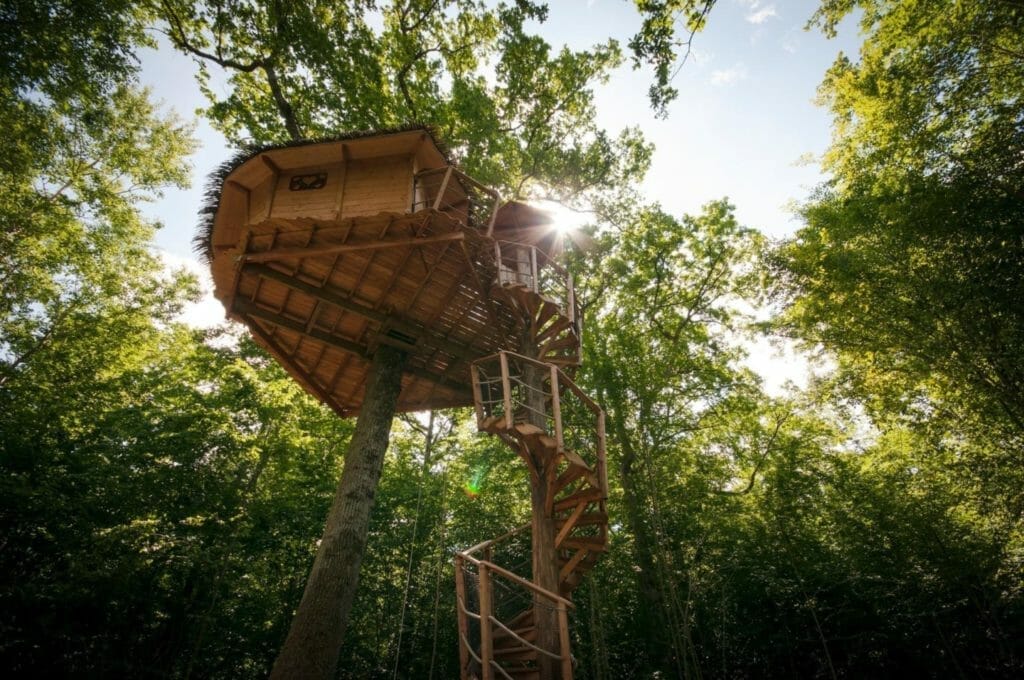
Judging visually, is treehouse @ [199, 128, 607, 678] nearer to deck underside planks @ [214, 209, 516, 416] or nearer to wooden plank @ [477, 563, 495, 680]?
deck underside planks @ [214, 209, 516, 416]

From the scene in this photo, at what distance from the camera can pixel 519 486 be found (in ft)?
41.7

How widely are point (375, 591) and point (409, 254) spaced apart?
1005 cm

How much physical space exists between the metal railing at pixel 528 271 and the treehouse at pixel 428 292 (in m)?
0.03

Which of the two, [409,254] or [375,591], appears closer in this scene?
[409,254]

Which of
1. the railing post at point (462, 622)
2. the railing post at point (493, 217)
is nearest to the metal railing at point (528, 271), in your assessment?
the railing post at point (493, 217)

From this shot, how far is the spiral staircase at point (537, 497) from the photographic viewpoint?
180 inches

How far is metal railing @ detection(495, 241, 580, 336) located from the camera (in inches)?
274

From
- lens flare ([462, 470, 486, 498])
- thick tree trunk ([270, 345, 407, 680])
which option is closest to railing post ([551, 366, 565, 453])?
thick tree trunk ([270, 345, 407, 680])

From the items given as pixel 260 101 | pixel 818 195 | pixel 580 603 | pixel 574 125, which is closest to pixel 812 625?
pixel 580 603

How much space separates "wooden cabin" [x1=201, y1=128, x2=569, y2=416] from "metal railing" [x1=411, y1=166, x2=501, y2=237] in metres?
0.02

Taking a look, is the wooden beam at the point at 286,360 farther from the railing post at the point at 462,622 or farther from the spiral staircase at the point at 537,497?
the railing post at the point at 462,622

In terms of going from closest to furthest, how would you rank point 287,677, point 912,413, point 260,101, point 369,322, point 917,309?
1. point 287,677
2. point 917,309
3. point 369,322
4. point 912,413
5. point 260,101

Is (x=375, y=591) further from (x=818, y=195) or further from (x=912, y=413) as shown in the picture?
(x=818, y=195)

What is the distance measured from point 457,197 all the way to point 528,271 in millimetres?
1745
